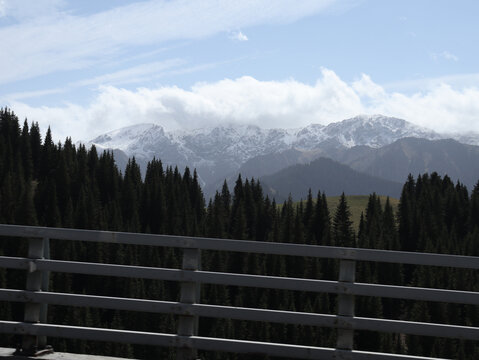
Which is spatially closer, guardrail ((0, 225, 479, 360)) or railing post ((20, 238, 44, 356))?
guardrail ((0, 225, 479, 360))

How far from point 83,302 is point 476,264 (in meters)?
6.14

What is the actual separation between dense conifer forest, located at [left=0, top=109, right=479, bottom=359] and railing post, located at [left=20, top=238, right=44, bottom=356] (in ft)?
234

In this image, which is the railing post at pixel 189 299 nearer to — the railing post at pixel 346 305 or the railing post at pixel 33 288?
the railing post at pixel 346 305

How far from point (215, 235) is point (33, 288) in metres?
148

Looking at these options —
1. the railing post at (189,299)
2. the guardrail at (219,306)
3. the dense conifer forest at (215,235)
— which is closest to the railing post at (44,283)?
the guardrail at (219,306)

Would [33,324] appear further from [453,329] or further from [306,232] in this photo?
[306,232]

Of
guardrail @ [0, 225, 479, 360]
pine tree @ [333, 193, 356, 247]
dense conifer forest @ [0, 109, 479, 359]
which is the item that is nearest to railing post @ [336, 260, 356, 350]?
guardrail @ [0, 225, 479, 360]

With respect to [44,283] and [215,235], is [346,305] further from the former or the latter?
[215,235]

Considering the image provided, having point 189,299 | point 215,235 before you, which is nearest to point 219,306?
point 189,299

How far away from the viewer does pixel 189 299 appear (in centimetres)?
953

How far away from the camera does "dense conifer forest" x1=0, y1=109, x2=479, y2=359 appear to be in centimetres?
11119

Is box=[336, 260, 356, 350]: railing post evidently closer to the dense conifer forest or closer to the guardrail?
the guardrail

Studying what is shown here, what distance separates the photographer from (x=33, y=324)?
9.85 m

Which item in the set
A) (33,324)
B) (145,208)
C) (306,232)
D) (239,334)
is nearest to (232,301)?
(239,334)
